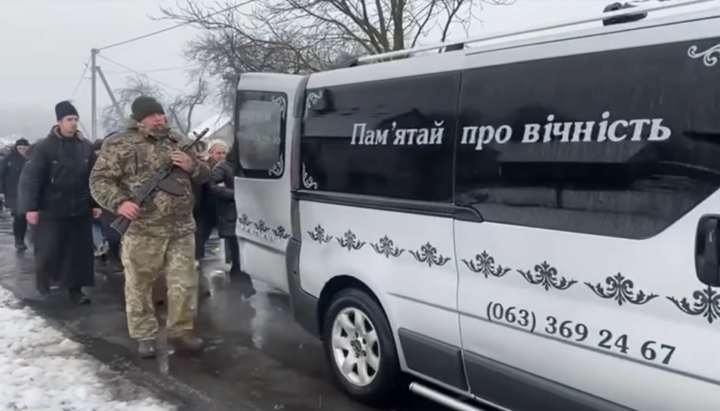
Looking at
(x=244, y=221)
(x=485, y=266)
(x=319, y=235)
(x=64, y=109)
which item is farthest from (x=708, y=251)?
(x=64, y=109)

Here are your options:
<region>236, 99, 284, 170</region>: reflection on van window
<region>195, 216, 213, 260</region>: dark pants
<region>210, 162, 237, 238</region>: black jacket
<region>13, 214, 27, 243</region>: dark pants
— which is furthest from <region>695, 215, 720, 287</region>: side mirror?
<region>13, 214, 27, 243</region>: dark pants

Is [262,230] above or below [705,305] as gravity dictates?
below

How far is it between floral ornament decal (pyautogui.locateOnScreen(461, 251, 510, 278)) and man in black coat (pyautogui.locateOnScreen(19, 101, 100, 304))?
4992 millimetres

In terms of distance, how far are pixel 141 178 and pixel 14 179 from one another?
7.37 m

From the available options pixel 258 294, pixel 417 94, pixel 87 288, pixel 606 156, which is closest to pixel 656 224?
pixel 606 156

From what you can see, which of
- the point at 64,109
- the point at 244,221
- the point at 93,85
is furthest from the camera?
the point at 93,85

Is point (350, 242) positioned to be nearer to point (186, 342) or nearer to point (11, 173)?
point (186, 342)

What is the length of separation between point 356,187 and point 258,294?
3957mm

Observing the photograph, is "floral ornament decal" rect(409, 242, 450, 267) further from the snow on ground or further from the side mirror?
the snow on ground

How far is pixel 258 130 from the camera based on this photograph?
685 cm

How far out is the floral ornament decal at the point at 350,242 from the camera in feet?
15.7

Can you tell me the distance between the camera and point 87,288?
8.71 m

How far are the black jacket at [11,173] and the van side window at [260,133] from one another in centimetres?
666

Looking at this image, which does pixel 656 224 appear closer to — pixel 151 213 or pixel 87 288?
pixel 151 213
